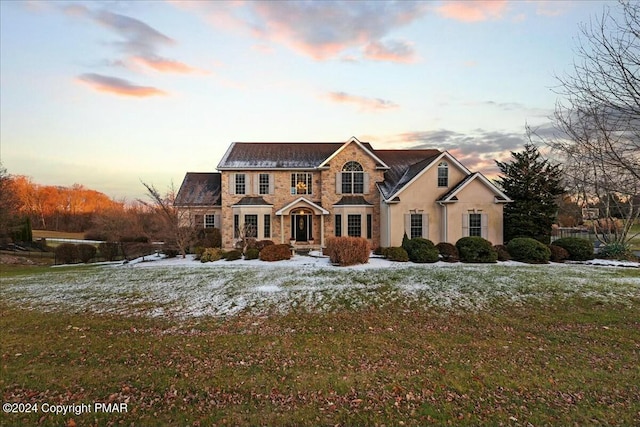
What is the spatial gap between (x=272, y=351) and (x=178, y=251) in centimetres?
1860

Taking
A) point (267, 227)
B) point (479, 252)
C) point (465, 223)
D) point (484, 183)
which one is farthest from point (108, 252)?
point (484, 183)

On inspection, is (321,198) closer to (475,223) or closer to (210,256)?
(210,256)

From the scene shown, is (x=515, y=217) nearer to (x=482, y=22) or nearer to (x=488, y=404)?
(x=482, y=22)

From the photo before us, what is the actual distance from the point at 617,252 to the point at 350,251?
15.8 m

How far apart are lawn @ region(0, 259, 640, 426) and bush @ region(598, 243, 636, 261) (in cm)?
867

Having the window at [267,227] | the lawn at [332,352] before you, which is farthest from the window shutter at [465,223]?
the window at [267,227]

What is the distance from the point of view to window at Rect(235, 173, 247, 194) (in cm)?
2520

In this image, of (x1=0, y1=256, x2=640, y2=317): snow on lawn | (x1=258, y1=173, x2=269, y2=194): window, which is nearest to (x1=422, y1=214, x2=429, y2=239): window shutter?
(x1=0, y1=256, x2=640, y2=317): snow on lawn

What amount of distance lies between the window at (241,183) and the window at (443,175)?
14306 millimetres

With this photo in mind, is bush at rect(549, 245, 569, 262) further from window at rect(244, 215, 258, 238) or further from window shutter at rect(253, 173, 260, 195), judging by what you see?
window shutter at rect(253, 173, 260, 195)

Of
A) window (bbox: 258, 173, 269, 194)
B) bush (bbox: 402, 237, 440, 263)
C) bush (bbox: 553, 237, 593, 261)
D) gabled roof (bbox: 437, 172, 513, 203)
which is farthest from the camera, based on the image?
window (bbox: 258, 173, 269, 194)

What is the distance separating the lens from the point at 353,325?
8.05 metres

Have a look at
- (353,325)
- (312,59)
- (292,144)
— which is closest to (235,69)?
(312,59)

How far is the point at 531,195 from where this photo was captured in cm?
2197
